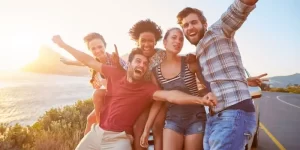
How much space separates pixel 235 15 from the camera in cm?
312

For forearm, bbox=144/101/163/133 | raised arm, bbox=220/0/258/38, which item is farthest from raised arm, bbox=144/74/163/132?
raised arm, bbox=220/0/258/38

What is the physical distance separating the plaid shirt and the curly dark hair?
0.99 m

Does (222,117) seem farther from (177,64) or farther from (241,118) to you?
(177,64)

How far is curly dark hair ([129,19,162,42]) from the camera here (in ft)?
13.7

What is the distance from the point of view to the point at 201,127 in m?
3.47

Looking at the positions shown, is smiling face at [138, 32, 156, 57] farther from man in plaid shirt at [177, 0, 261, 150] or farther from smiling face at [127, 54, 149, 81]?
man in plaid shirt at [177, 0, 261, 150]

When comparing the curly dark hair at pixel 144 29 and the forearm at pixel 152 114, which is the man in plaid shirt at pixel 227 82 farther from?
the curly dark hair at pixel 144 29

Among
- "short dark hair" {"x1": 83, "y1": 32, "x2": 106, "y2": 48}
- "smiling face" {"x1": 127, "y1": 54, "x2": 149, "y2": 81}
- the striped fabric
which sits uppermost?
"short dark hair" {"x1": 83, "y1": 32, "x2": 106, "y2": 48}

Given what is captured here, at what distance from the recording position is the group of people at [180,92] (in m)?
3.11

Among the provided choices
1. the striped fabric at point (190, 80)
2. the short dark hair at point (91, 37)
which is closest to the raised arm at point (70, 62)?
the short dark hair at point (91, 37)

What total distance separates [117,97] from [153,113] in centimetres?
45

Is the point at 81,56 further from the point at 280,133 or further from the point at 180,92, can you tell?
the point at 280,133

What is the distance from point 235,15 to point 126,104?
1432mm

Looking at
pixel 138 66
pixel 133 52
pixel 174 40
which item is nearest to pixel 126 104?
pixel 138 66
